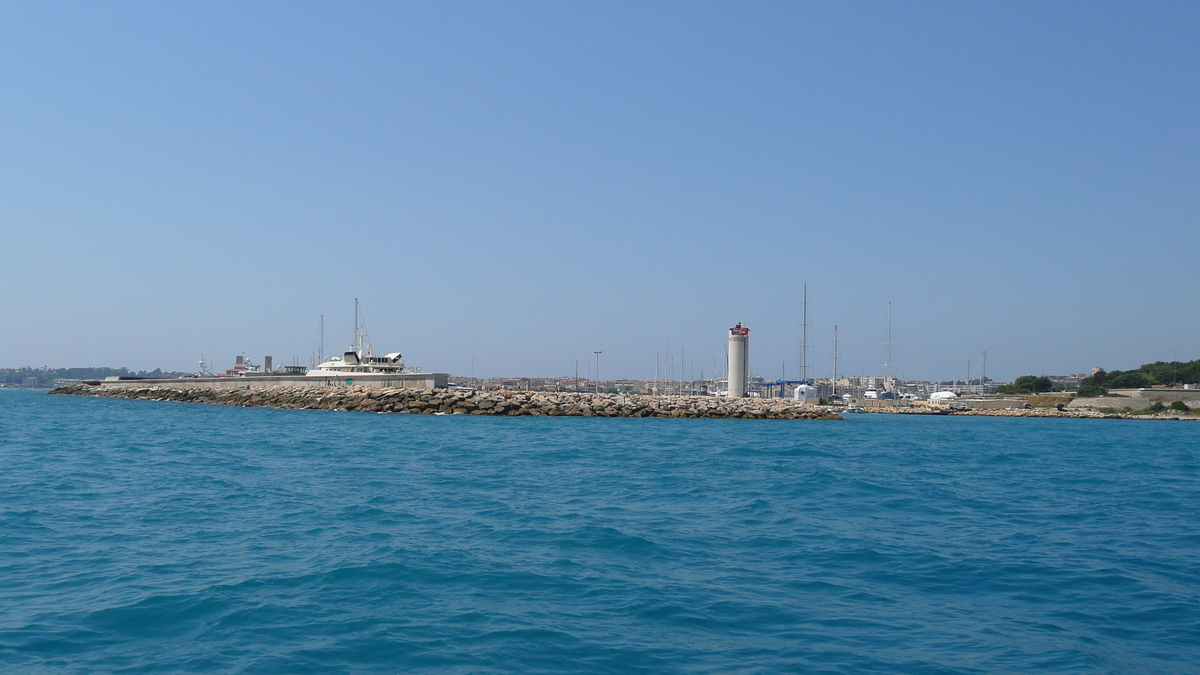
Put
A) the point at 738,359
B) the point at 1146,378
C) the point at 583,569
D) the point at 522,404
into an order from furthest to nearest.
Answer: the point at 1146,378, the point at 738,359, the point at 522,404, the point at 583,569

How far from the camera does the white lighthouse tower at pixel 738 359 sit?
214 feet

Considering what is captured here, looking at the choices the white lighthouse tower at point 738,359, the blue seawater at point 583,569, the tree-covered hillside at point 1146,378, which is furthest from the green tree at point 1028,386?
the blue seawater at point 583,569

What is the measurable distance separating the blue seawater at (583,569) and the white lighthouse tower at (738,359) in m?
45.3

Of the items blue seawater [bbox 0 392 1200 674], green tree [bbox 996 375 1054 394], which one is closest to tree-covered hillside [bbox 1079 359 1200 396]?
green tree [bbox 996 375 1054 394]

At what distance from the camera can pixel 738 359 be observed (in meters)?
65.8

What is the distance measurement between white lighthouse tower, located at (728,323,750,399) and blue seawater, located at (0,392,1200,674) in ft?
149

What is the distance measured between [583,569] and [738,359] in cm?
5736

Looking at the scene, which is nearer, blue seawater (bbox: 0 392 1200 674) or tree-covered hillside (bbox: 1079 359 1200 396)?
blue seawater (bbox: 0 392 1200 674)

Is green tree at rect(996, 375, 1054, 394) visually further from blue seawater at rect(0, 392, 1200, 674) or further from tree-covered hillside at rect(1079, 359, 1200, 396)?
blue seawater at rect(0, 392, 1200, 674)

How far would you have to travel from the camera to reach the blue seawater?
267 inches

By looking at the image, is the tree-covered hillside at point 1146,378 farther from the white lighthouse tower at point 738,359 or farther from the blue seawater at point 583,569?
the blue seawater at point 583,569

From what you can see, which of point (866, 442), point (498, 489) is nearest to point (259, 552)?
point (498, 489)

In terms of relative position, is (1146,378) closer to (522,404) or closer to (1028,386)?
(1028,386)

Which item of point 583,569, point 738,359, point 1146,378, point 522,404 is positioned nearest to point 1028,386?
point 1146,378
